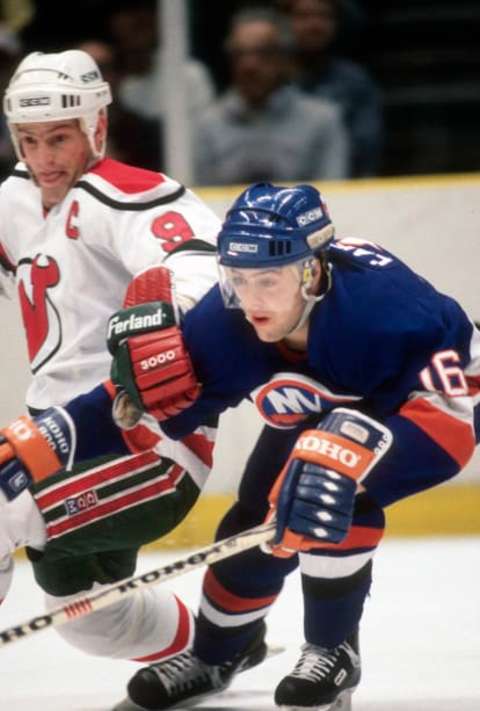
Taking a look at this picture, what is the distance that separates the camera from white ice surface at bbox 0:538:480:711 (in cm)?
318

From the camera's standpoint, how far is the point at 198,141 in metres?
4.96

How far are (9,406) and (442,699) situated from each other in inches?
61.6

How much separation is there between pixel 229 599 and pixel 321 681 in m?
0.35

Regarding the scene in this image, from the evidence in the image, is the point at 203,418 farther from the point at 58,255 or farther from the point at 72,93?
the point at 72,93

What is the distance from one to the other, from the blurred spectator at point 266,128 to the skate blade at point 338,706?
2242mm

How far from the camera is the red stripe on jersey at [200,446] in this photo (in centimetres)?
308

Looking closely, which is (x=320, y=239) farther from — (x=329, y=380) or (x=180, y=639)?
(x=180, y=639)

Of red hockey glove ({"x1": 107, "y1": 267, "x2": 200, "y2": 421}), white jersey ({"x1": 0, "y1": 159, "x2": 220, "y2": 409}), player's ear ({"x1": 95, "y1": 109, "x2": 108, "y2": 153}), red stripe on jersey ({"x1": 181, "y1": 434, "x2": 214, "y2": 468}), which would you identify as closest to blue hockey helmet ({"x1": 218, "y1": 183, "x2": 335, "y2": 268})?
red hockey glove ({"x1": 107, "y1": 267, "x2": 200, "y2": 421})

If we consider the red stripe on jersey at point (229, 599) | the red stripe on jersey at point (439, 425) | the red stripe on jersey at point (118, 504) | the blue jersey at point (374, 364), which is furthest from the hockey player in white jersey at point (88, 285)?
the red stripe on jersey at point (439, 425)

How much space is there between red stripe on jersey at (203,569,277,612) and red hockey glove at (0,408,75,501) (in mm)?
422

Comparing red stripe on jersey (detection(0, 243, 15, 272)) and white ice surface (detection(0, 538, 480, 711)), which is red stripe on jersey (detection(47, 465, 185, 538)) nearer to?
white ice surface (detection(0, 538, 480, 711))

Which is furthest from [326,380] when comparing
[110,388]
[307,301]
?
[110,388]

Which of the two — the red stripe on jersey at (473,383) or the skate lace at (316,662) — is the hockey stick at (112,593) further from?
the red stripe on jersey at (473,383)

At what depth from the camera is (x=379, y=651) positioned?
11.4 ft
